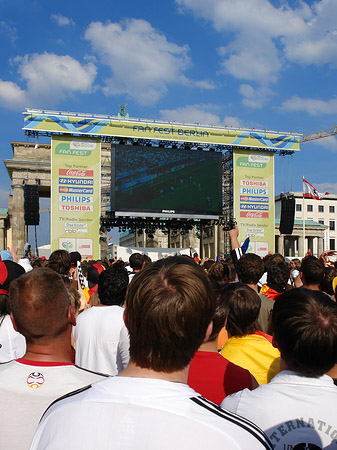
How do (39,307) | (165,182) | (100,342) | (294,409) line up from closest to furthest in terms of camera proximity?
(294,409) < (39,307) < (100,342) < (165,182)

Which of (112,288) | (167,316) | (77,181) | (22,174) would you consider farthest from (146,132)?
(167,316)

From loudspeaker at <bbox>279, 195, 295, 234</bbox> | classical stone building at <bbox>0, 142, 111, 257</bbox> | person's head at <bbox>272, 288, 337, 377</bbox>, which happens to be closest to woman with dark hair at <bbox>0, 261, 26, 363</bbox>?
person's head at <bbox>272, 288, 337, 377</bbox>

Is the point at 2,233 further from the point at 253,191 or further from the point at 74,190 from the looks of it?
the point at 253,191

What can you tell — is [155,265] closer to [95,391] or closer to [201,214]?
[95,391]

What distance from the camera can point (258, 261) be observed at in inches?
196

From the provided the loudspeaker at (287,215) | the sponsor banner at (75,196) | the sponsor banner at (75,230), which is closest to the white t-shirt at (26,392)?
the sponsor banner at (75,196)

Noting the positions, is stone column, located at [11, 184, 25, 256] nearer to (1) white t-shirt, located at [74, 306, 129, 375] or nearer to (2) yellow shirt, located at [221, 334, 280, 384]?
(1) white t-shirt, located at [74, 306, 129, 375]

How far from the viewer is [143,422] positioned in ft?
3.82

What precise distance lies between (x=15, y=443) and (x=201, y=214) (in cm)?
2601

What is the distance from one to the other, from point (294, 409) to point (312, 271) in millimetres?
3544

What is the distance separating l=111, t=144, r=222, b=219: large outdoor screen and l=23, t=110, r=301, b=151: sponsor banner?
4.26ft

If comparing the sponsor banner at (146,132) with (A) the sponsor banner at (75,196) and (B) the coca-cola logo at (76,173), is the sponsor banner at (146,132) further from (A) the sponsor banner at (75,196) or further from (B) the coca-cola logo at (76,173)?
(B) the coca-cola logo at (76,173)

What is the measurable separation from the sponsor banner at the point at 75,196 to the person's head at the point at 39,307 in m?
24.0

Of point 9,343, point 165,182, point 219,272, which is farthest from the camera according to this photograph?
point 165,182
